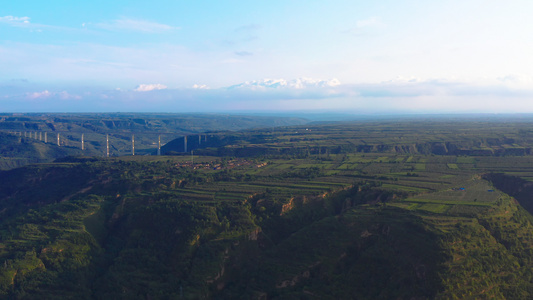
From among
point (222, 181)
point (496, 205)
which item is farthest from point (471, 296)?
point (222, 181)

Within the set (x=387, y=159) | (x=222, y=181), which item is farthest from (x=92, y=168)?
(x=387, y=159)

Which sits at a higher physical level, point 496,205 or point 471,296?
point 496,205

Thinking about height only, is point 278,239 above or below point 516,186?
below

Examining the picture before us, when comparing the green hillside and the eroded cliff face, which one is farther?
the eroded cliff face

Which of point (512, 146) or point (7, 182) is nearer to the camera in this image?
point (7, 182)

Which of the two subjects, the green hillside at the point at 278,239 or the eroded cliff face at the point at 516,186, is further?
the eroded cliff face at the point at 516,186

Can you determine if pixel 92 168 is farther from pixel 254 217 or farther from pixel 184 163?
pixel 254 217

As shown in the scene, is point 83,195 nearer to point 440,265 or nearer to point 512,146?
point 440,265

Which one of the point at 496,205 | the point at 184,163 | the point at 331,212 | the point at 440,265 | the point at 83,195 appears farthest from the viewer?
the point at 184,163

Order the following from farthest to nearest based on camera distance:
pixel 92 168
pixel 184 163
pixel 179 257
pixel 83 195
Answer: pixel 184 163 → pixel 92 168 → pixel 83 195 → pixel 179 257

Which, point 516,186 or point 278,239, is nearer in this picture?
point 278,239
